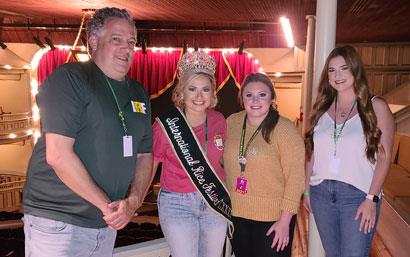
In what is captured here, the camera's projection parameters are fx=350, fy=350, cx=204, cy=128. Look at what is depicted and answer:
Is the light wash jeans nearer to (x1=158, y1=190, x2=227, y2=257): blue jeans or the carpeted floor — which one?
(x1=158, y1=190, x2=227, y2=257): blue jeans

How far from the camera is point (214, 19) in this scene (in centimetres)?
580

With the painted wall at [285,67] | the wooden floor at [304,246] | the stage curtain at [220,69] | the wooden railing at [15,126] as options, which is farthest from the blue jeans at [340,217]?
the wooden railing at [15,126]

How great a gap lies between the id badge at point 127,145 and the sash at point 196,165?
48cm

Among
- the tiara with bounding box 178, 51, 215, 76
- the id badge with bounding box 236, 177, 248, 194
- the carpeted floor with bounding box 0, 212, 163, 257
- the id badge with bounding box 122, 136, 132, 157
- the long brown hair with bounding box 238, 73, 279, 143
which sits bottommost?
the carpeted floor with bounding box 0, 212, 163, 257

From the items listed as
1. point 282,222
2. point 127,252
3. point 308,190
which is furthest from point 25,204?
point 308,190

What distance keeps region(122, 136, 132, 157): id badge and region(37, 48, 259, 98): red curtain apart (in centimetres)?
770

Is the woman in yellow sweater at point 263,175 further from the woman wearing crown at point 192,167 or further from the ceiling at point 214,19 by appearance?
the ceiling at point 214,19

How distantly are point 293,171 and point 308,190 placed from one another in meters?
0.39

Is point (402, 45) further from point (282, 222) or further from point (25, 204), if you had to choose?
point (25, 204)

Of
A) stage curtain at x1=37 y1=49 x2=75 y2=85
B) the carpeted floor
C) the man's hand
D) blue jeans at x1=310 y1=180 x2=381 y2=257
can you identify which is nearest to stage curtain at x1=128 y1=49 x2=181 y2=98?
stage curtain at x1=37 y1=49 x2=75 y2=85

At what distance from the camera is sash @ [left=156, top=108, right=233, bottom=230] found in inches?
82.0

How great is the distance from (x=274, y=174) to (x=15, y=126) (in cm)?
986

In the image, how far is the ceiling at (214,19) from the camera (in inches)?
166

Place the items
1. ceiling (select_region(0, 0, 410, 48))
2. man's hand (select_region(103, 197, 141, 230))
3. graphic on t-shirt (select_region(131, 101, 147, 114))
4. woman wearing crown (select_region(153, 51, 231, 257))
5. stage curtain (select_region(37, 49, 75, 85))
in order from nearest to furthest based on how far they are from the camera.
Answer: man's hand (select_region(103, 197, 141, 230)) < graphic on t-shirt (select_region(131, 101, 147, 114)) < woman wearing crown (select_region(153, 51, 231, 257)) < ceiling (select_region(0, 0, 410, 48)) < stage curtain (select_region(37, 49, 75, 85))
